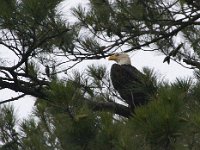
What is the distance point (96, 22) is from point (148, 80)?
3.08 ft

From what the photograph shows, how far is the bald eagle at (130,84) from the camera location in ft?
8.44

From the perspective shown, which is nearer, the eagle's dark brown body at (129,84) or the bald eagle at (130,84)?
the bald eagle at (130,84)

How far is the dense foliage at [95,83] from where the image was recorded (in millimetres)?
2059

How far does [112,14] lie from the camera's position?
130 inches

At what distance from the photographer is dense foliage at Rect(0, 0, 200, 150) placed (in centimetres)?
206

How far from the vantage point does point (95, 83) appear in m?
3.41

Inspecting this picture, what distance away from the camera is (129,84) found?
11.5 ft

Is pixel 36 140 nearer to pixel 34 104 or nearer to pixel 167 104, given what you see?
pixel 34 104

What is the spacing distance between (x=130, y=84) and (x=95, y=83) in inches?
8.0

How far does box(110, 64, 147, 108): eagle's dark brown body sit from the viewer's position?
8.80 ft

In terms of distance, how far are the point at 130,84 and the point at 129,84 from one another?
0.25 ft

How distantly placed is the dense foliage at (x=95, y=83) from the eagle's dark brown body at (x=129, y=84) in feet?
0.19

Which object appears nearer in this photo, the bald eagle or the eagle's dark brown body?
the bald eagle

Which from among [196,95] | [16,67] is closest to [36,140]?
[16,67]
